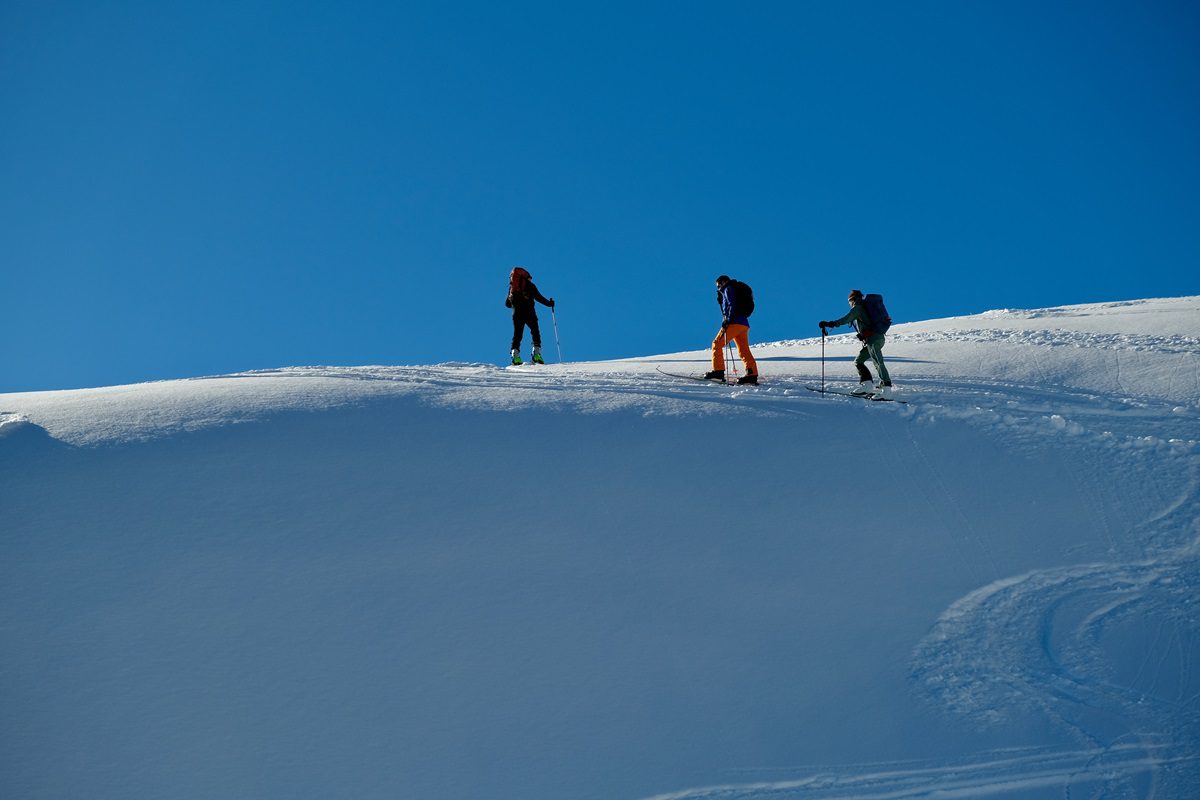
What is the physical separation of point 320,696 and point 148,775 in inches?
46.6

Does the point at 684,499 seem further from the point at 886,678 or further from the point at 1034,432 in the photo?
the point at 1034,432

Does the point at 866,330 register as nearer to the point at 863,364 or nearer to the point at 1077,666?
the point at 863,364

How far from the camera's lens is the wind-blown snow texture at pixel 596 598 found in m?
6.47

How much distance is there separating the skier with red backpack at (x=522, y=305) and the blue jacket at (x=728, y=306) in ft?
14.9

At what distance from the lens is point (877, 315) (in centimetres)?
1245

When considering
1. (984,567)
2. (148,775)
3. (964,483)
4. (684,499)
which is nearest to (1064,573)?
(984,567)

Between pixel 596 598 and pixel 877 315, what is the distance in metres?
6.38

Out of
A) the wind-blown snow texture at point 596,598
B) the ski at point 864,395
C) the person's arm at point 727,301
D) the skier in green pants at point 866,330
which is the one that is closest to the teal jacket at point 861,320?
the skier in green pants at point 866,330

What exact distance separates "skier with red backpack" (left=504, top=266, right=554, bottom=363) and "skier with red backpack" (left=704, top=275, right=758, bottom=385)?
4554 mm

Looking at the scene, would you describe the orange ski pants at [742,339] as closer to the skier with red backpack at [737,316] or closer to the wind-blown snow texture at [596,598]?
the skier with red backpack at [737,316]

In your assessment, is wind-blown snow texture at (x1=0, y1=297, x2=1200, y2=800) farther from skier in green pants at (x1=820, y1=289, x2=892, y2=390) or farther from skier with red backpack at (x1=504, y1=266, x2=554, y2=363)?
skier with red backpack at (x1=504, y1=266, x2=554, y2=363)

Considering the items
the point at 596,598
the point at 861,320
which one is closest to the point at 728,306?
the point at 861,320

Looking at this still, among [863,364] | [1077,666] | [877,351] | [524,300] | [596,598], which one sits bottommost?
[1077,666]

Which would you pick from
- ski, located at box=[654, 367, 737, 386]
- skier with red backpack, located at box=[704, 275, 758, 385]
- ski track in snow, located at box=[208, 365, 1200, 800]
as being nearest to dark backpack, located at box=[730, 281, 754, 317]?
skier with red backpack, located at box=[704, 275, 758, 385]
